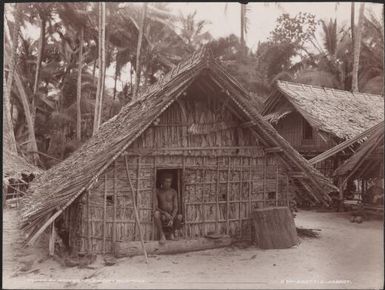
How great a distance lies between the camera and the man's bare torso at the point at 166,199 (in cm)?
884

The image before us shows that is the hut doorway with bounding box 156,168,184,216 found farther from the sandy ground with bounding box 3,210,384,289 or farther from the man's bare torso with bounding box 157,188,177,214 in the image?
the sandy ground with bounding box 3,210,384,289

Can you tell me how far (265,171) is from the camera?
951cm

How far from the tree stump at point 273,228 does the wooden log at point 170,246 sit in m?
0.74

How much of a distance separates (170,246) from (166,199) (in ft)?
3.50

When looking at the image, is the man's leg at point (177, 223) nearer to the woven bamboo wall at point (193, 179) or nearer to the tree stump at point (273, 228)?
the woven bamboo wall at point (193, 179)

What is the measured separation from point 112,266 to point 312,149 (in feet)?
38.6

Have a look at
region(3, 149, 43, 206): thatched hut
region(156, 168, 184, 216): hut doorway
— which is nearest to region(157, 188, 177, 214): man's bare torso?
region(156, 168, 184, 216): hut doorway

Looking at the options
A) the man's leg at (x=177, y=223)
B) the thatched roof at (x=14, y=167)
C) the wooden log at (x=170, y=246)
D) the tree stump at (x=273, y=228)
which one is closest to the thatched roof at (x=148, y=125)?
the tree stump at (x=273, y=228)

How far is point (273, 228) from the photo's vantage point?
8727mm

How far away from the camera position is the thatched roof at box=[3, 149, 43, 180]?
50.6ft

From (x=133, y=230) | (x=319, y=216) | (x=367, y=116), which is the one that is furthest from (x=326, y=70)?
(x=133, y=230)

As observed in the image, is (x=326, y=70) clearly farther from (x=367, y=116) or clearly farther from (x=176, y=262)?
(x=176, y=262)

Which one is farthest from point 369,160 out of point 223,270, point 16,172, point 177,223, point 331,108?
point 16,172

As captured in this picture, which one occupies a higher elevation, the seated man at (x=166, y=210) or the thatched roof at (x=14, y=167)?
the thatched roof at (x=14, y=167)
